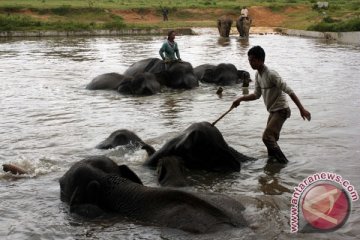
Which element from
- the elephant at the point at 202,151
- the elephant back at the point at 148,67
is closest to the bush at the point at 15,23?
the elephant back at the point at 148,67

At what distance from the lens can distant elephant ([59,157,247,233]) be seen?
16.6ft

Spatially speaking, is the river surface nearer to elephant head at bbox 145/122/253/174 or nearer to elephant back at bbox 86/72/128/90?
elephant head at bbox 145/122/253/174

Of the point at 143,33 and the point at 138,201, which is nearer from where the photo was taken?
the point at 138,201

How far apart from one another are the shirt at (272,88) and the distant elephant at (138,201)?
1.79 meters

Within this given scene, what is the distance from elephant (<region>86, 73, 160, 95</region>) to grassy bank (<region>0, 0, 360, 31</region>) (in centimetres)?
1819

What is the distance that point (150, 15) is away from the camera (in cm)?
4741

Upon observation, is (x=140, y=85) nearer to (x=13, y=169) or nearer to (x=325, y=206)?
(x=13, y=169)

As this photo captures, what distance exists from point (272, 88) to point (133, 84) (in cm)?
677

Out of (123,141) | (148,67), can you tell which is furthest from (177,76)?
(123,141)

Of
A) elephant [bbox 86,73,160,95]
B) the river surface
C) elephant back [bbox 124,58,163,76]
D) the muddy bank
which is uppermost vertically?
the muddy bank

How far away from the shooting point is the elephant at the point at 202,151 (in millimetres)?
6949

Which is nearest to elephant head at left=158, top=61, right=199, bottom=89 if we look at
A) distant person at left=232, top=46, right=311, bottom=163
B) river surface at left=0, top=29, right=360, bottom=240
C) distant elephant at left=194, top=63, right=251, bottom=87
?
river surface at left=0, top=29, right=360, bottom=240

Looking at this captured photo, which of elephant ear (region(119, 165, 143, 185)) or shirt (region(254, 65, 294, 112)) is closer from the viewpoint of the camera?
elephant ear (region(119, 165, 143, 185))

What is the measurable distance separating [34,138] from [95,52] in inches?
603
